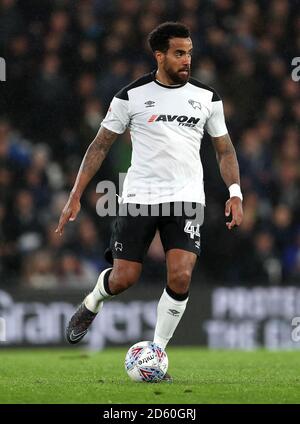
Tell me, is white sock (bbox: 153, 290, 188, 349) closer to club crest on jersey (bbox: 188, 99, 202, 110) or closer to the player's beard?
club crest on jersey (bbox: 188, 99, 202, 110)

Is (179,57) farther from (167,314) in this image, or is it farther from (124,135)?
(124,135)

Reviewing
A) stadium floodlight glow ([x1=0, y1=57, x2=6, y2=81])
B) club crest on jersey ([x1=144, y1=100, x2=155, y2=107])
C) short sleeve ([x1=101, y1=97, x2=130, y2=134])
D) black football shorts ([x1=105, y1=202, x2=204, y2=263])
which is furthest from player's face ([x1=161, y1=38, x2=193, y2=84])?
stadium floodlight glow ([x1=0, y1=57, x2=6, y2=81])

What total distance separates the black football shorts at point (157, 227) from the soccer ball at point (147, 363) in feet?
2.01

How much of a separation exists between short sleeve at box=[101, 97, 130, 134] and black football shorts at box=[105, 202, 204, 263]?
543 millimetres

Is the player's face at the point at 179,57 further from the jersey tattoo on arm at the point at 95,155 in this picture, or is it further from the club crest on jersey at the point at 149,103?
the jersey tattoo on arm at the point at 95,155

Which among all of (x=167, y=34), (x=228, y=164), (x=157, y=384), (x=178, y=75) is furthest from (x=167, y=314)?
(x=167, y=34)

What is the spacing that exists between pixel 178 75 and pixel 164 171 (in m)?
0.65

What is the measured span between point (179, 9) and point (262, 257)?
14.0ft

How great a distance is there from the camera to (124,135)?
14.0 m

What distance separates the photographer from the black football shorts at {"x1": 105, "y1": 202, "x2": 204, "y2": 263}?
7273 millimetres

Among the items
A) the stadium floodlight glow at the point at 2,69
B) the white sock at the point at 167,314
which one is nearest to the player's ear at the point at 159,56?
the white sock at the point at 167,314
